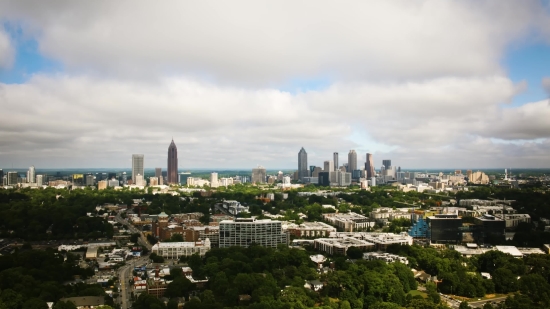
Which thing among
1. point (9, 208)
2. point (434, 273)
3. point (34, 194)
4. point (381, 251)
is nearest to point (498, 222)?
point (381, 251)

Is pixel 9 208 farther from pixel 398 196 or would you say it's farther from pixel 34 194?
pixel 398 196

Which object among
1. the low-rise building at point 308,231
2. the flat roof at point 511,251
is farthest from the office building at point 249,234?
the flat roof at point 511,251

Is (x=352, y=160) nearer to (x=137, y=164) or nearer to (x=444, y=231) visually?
(x=137, y=164)

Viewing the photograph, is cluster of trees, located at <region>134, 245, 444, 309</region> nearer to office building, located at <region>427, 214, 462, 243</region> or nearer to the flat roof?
the flat roof

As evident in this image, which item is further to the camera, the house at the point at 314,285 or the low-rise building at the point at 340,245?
the low-rise building at the point at 340,245

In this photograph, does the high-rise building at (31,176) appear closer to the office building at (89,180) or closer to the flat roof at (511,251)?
the office building at (89,180)

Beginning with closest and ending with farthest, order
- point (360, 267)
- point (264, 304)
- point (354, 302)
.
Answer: point (264, 304)
point (354, 302)
point (360, 267)

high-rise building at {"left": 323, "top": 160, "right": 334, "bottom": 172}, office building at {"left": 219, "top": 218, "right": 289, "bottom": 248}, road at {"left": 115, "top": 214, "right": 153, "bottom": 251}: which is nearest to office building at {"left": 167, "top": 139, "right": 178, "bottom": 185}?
high-rise building at {"left": 323, "top": 160, "right": 334, "bottom": 172}

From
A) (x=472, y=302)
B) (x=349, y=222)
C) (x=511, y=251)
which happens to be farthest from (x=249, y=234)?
(x=511, y=251)
